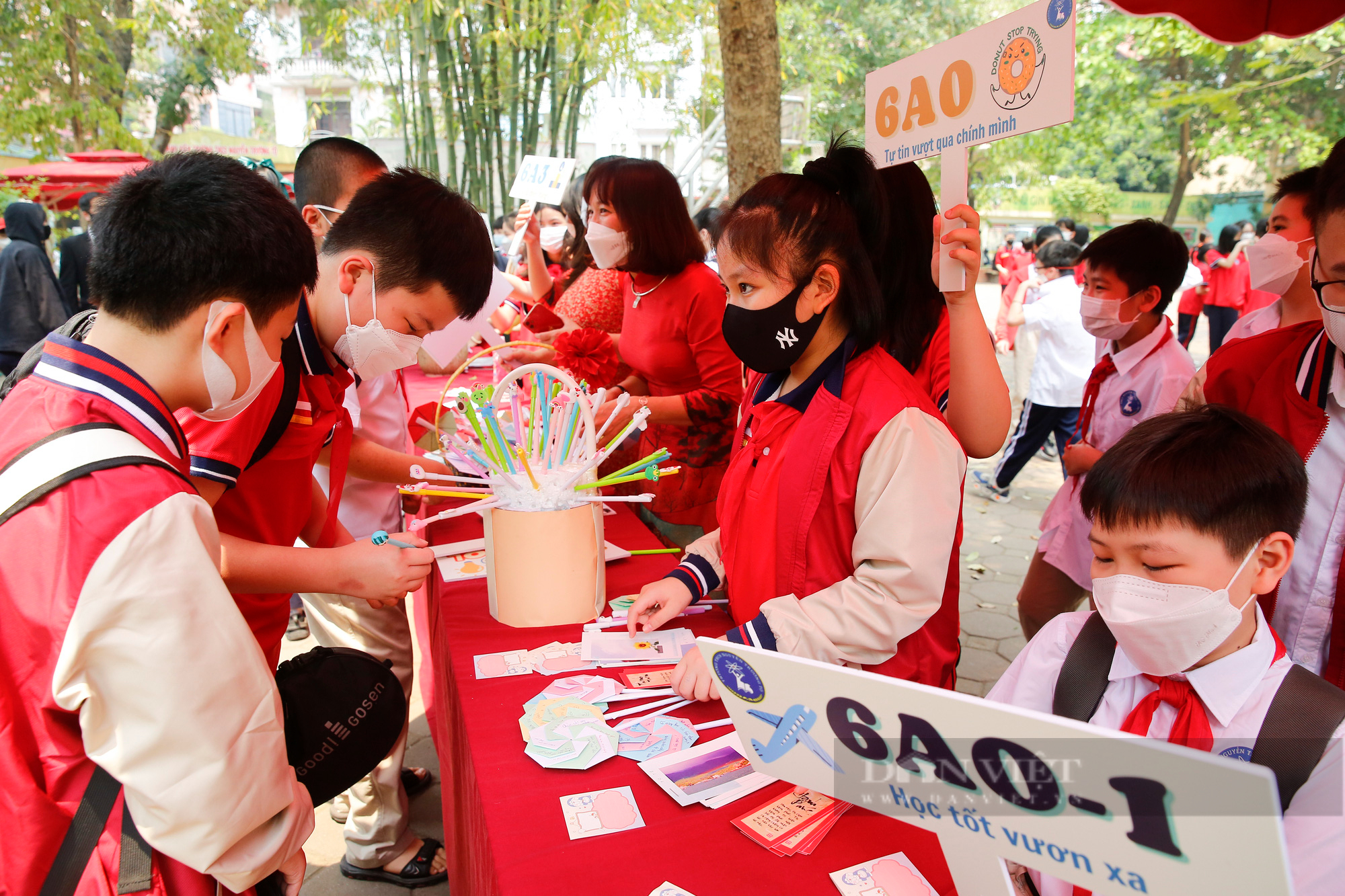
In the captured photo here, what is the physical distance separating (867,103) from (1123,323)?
151 centimetres

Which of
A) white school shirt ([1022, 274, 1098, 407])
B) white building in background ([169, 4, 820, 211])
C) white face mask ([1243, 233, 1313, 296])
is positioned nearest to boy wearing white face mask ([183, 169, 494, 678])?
white face mask ([1243, 233, 1313, 296])

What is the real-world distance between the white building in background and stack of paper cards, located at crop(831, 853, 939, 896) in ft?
26.2

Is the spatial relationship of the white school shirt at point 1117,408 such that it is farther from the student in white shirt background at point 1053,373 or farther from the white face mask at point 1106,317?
the student in white shirt background at point 1053,373

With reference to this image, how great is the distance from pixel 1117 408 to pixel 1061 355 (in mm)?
2218

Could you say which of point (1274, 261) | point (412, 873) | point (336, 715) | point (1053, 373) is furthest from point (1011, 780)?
point (1053, 373)

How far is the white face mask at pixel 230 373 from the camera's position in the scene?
1032mm

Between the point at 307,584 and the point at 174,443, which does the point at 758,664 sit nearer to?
the point at 174,443

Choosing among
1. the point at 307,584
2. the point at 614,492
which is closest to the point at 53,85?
the point at 614,492

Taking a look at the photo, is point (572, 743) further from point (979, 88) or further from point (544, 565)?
point (979, 88)

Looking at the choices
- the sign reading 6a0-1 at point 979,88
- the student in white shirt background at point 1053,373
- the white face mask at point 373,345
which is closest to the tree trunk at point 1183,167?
the student in white shirt background at point 1053,373

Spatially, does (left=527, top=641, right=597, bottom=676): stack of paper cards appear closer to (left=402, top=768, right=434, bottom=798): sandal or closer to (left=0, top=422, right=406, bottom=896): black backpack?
(left=0, top=422, right=406, bottom=896): black backpack

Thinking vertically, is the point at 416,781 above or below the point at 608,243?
below

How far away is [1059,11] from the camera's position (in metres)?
1.27

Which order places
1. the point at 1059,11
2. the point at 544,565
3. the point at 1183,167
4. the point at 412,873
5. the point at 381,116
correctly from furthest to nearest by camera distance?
the point at 381,116, the point at 1183,167, the point at 412,873, the point at 544,565, the point at 1059,11
